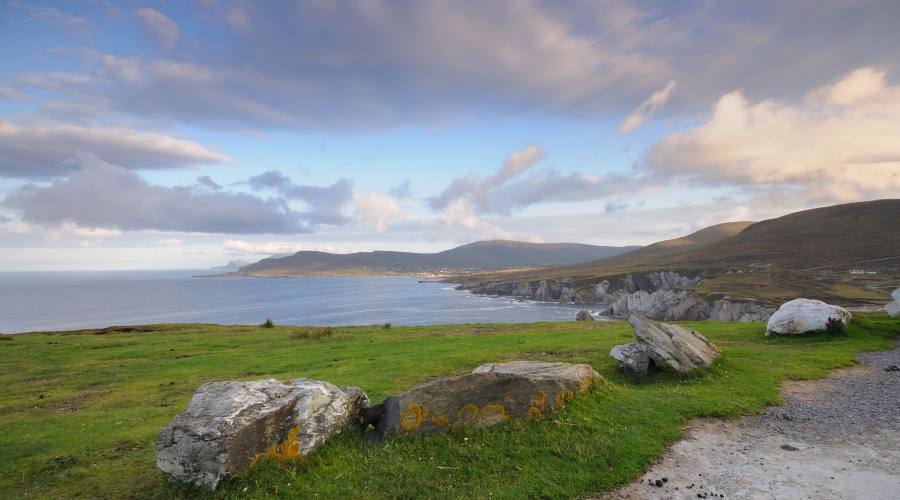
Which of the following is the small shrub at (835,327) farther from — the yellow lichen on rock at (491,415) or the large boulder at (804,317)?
the yellow lichen on rock at (491,415)

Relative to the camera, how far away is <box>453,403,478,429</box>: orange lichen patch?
11968mm

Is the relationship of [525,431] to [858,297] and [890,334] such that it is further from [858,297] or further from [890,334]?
[858,297]

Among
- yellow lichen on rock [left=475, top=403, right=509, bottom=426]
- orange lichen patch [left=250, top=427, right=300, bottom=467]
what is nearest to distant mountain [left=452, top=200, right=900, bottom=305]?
yellow lichen on rock [left=475, top=403, right=509, bottom=426]

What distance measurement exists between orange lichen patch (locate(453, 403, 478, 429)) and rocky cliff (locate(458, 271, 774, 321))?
201 ft

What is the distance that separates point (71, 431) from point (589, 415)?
1803 centimetres

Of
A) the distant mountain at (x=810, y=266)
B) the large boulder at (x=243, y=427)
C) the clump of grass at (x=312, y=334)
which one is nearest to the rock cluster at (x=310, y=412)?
the large boulder at (x=243, y=427)

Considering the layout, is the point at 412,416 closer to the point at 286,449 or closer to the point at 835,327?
the point at 286,449

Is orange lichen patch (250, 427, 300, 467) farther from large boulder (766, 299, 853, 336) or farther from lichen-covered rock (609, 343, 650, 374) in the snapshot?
large boulder (766, 299, 853, 336)

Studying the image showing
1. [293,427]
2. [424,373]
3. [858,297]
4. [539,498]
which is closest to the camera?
[539,498]

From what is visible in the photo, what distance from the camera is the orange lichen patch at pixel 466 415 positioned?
12.0m

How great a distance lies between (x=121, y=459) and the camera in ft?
40.9

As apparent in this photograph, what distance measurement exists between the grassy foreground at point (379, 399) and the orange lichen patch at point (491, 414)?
375mm

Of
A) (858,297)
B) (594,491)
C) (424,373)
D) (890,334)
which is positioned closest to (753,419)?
(594,491)

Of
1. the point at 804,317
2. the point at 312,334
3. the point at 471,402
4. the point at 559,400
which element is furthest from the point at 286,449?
the point at 804,317
